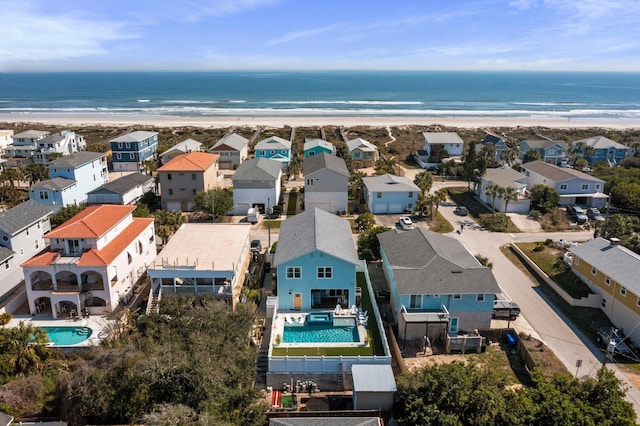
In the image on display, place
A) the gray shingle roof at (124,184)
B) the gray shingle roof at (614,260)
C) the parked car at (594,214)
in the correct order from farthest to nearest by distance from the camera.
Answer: the gray shingle roof at (124,184)
the parked car at (594,214)
the gray shingle roof at (614,260)

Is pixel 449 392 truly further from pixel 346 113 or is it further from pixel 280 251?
pixel 346 113

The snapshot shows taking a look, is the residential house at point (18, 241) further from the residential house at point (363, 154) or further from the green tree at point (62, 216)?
the residential house at point (363, 154)

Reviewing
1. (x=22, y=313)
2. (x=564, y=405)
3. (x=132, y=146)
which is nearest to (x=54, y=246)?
(x=22, y=313)

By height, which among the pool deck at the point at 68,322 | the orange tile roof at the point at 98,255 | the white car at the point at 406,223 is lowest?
the pool deck at the point at 68,322

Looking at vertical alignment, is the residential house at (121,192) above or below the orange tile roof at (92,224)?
below

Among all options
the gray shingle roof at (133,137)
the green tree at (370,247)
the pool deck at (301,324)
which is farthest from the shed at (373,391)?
the gray shingle roof at (133,137)

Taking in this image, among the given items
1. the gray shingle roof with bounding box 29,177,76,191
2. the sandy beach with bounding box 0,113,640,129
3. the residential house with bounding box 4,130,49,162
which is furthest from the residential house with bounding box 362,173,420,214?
the sandy beach with bounding box 0,113,640,129

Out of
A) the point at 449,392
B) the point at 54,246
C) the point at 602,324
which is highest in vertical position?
the point at 54,246
